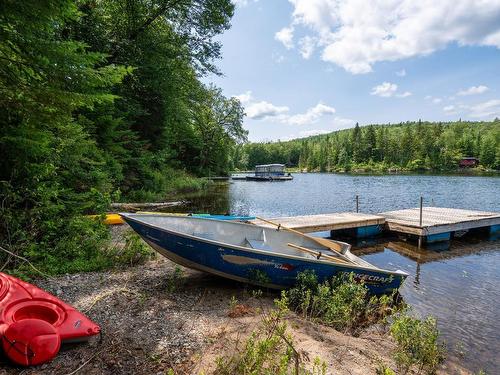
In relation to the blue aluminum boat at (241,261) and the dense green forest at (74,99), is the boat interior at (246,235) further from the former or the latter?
the dense green forest at (74,99)

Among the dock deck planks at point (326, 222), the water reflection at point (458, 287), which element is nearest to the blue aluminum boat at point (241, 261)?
the water reflection at point (458, 287)

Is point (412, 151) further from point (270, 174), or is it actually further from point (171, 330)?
point (171, 330)

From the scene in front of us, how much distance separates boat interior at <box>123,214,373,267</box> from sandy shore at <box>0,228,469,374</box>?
1175mm

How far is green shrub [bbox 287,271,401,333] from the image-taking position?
5738mm

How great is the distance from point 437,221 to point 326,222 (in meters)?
5.38

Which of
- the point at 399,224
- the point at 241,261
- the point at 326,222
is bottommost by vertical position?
the point at 399,224

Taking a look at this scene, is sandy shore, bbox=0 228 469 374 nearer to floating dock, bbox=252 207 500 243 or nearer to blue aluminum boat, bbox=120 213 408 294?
blue aluminum boat, bbox=120 213 408 294

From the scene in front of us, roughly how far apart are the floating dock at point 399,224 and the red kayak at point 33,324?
906 cm

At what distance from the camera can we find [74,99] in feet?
15.9

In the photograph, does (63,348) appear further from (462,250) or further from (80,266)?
(462,250)

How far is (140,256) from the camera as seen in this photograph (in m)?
7.96

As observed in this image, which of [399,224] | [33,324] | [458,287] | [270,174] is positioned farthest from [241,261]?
[270,174]

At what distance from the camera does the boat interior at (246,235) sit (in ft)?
25.0

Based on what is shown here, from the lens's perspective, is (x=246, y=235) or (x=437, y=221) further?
(x=437, y=221)
